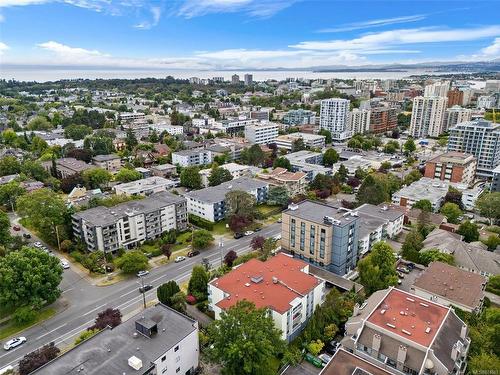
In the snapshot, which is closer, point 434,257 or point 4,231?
point 434,257

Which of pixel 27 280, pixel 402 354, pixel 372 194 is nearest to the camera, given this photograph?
pixel 402 354

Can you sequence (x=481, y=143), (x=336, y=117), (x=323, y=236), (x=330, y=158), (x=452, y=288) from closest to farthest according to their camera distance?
(x=452, y=288) → (x=323, y=236) → (x=481, y=143) → (x=330, y=158) → (x=336, y=117)

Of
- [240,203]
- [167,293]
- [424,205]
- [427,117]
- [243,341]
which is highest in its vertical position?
[427,117]

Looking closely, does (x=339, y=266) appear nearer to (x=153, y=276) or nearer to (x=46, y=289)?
(x=153, y=276)

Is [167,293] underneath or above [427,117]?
underneath

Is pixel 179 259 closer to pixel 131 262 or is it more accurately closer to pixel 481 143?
pixel 131 262

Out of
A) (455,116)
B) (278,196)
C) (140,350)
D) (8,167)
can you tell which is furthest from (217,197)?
(455,116)
